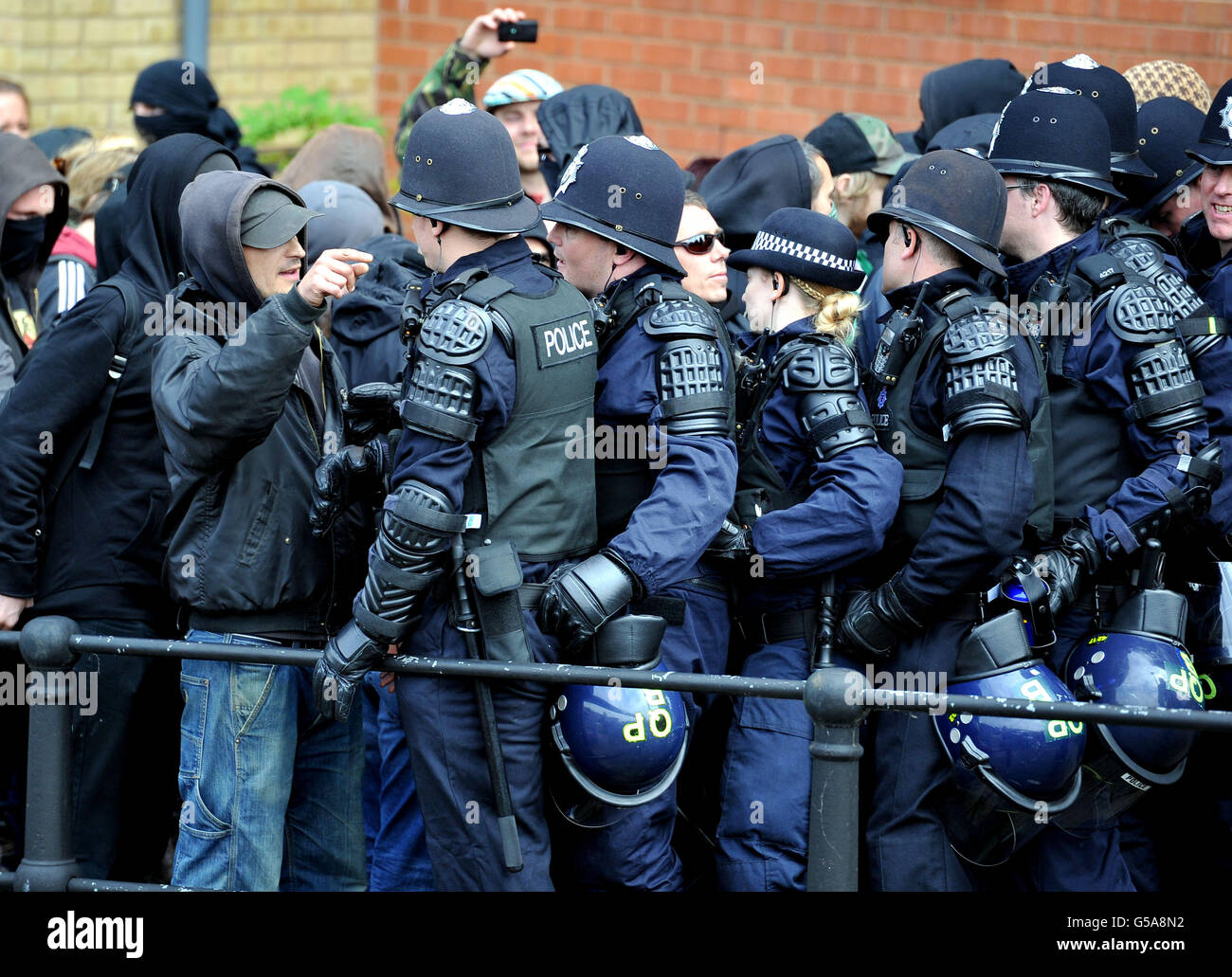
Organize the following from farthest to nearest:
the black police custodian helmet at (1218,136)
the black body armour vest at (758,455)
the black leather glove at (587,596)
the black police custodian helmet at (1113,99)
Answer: the black police custodian helmet at (1113,99) → the black police custodian helmet at (1218,136) → the black body armour vest at (758,455) → the black leather glove at (587,596)

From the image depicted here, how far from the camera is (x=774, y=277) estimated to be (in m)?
4.13

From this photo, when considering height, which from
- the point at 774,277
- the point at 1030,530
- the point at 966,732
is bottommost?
the point at 966,732

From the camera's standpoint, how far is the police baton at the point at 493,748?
3.43m

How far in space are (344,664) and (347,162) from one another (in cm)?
339

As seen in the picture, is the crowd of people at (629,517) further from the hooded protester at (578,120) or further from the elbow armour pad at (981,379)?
the hooded protester at (578,120)

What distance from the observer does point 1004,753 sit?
11.8ft

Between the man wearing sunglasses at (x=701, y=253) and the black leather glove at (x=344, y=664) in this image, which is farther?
the man wearing sunglasses at (x=701, y=253)

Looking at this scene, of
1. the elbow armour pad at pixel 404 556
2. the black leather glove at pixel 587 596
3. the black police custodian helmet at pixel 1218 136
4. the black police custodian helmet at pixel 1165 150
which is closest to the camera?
the elbow armour pad at pixel 404 556

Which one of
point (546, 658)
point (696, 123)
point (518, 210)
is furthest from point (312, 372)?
point (696, 123)

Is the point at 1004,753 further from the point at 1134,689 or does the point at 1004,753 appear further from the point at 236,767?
the point at 236,767

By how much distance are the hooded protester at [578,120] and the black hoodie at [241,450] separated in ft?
7.21

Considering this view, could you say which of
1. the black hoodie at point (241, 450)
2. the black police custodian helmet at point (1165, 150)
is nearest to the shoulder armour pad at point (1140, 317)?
the black police custodian helmet at point (1165, 150)
